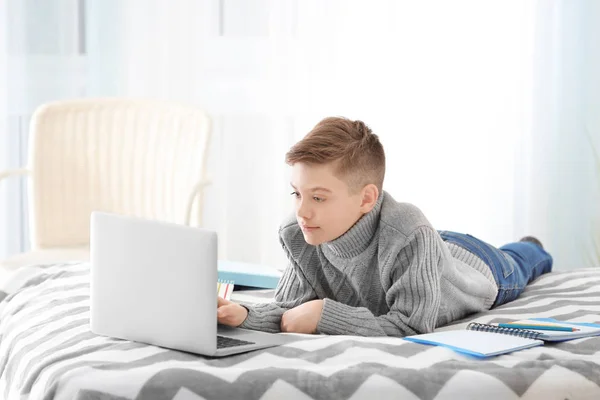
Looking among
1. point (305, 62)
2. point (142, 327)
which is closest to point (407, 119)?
point (305, 62)

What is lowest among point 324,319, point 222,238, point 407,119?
point 222,238

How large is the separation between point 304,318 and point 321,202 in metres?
0.22

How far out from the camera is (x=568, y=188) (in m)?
3.77

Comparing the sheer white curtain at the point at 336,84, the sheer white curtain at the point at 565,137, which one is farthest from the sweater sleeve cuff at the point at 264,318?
the sheer white curtain at the point at 565,137

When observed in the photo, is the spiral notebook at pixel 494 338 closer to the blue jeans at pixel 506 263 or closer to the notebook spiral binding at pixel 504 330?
the notebook spiral binding at pixel 504 330

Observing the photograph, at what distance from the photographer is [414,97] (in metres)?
3.74

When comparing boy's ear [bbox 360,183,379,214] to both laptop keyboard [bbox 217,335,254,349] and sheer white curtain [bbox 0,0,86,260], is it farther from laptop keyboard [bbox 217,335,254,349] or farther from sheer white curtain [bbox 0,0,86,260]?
sheer white curtain [bbox 0,0,86,260]

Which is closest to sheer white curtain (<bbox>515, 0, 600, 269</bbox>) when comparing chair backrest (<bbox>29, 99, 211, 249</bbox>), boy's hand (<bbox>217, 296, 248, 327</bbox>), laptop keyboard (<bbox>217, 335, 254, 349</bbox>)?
chair backrest (<bbox>29, 99, 211, 249</bbox>)

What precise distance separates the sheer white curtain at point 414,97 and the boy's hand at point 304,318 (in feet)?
6.05

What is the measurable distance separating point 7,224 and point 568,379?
2448 millimetres

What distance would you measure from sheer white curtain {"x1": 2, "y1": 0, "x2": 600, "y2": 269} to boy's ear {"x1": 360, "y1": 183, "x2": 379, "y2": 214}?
179 centimetres

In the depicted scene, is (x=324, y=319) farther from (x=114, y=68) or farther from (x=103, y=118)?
(x=114, y=68)

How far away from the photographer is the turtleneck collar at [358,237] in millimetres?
1879

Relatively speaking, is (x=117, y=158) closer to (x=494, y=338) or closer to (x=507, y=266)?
(x=507, y=266)
